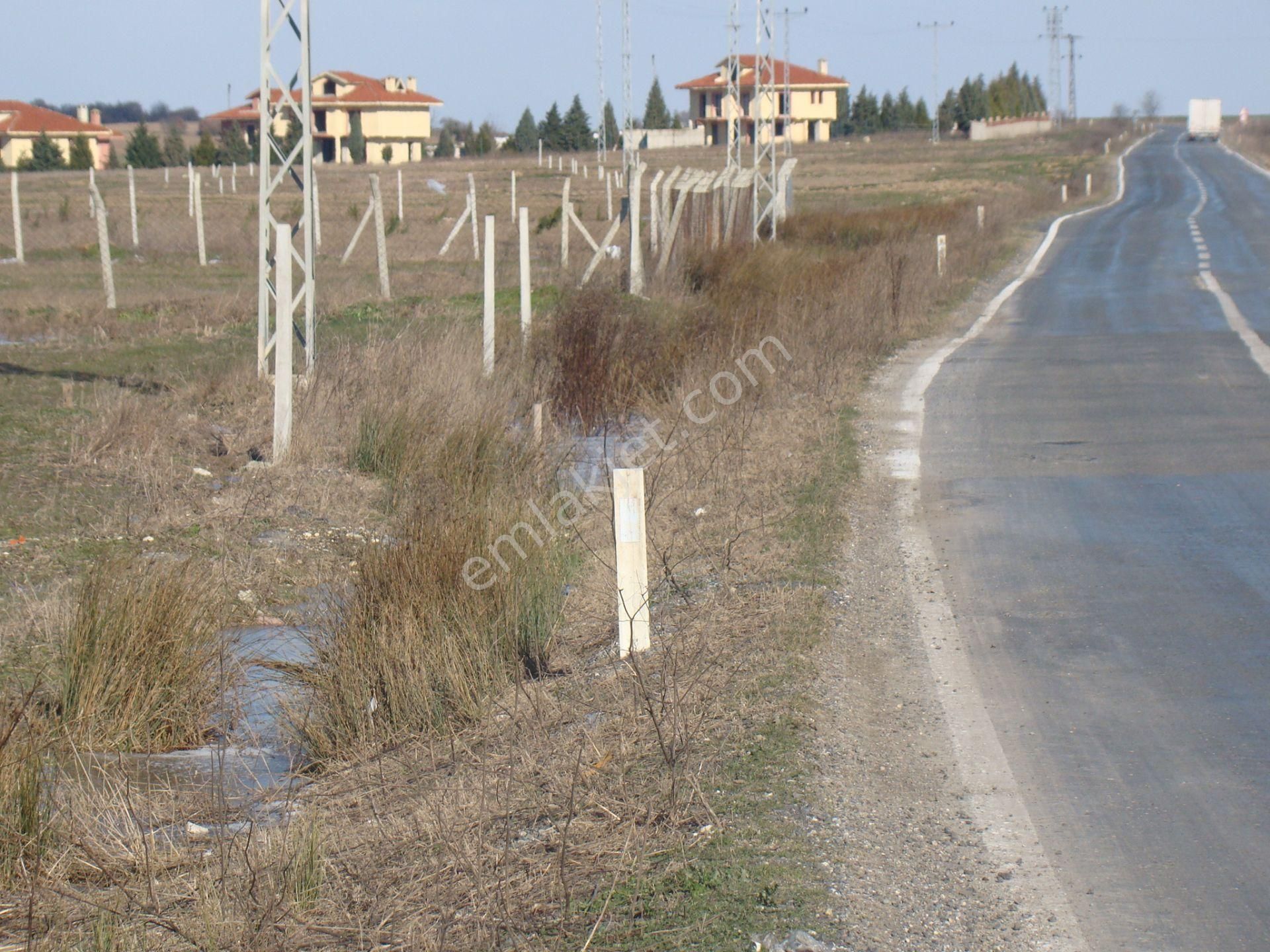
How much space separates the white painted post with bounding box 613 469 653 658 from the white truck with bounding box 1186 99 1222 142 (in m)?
108

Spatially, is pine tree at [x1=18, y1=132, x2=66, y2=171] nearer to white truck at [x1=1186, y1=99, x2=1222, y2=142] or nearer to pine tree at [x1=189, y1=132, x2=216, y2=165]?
pine tree at [x1=189, y1=132, x2=216, y2=165]

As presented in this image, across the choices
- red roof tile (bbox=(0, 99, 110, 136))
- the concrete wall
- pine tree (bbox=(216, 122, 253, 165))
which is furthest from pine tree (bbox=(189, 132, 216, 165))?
the concrete wall

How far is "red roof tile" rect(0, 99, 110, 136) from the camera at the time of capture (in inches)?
3469

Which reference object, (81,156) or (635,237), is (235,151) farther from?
(635,237)

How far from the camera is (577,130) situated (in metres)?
103

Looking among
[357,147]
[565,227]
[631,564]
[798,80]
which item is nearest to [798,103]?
[798,80]

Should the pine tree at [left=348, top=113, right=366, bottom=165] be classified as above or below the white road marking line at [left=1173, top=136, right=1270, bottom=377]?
above

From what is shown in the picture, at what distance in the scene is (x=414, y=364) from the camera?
11.0 meters

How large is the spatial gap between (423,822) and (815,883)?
1237 millimetres

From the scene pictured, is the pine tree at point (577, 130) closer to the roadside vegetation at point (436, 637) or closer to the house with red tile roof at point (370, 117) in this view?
the house with red tile roof at point (370, 117)

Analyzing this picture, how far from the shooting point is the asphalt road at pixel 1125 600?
3.96 m

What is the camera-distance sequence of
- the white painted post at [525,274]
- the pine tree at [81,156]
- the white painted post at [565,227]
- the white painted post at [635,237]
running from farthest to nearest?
1. the pine tree at [81,156]
2. the white painted post at [565,227]
3. the white painted post at [635,237]
4. the white painted post at [525,274]

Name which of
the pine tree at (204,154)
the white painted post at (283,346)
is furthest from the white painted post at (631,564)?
the pine tree at (204,154)

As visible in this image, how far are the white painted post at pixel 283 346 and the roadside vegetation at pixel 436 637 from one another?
0.52ft
